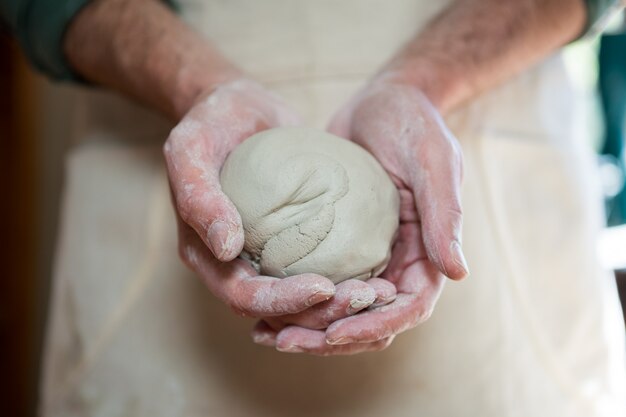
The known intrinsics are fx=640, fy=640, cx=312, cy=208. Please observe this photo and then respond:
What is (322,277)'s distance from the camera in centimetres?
67

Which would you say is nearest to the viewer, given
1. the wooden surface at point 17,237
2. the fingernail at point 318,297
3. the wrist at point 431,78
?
the fingernail at point 318,297

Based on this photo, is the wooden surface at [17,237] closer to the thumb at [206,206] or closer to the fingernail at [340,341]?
the thumb at [206,206]

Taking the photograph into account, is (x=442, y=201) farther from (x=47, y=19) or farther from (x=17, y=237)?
(x=17, y=237)

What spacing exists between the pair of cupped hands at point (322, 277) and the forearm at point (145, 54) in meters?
0.08

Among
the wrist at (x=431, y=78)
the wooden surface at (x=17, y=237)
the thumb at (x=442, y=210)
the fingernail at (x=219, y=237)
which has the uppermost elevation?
the wrist at (x=431, y=78)

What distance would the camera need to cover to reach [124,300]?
1028 mm

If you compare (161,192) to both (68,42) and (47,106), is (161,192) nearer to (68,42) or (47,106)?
(68,42)

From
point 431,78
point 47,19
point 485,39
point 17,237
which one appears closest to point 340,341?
point 431,78

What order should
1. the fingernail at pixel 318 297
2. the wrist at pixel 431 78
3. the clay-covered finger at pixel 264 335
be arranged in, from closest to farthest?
the fingernail at pixel 318 297 → the clay-covered finger at pixel 264 335 → the wrist at pixel 431 78

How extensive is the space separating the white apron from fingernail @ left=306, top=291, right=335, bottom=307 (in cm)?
30

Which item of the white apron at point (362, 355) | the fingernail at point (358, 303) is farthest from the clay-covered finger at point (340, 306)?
the white apron at point (362, 355)

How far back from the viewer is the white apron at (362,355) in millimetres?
938

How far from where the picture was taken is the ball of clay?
78cm

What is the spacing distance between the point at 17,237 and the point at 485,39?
1558 millimetres
